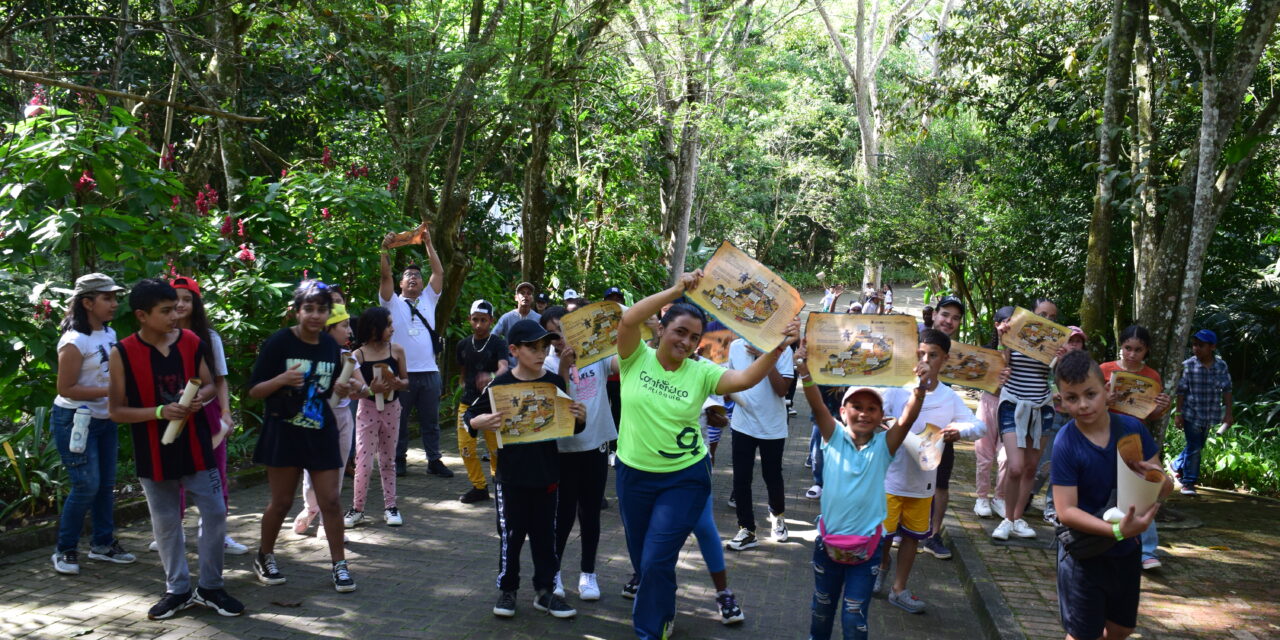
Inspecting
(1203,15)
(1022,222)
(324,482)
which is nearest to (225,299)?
(324,482)

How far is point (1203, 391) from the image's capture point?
30.8ft

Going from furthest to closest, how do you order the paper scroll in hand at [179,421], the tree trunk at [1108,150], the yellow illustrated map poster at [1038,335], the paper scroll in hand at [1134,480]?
the tree trunk at [1108,150], the yellow illustrated map poster at [1038,335], the paper scroll in hand at [179,421], the paper scroll in hand at [1134,480]

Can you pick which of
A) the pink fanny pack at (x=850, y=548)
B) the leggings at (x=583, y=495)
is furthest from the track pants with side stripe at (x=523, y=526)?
the pink fanny pack at (x=850, y=548)

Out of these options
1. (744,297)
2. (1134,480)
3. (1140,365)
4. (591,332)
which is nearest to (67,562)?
(591,332)

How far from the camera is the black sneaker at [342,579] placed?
19.2 ft

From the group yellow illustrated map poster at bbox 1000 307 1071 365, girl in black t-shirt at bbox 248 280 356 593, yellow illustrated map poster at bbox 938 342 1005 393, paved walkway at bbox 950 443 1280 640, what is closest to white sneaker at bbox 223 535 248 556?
girl in black t-shirt at bbox 248 280 356 593

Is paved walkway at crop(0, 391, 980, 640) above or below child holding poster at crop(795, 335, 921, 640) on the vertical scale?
below

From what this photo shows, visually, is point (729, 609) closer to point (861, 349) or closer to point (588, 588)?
point (588, 588)

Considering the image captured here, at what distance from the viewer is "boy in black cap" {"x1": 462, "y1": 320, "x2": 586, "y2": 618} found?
5383mm

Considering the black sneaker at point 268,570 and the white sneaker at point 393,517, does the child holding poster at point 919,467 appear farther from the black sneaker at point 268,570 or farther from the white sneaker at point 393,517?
the white sneaker at point 393,517

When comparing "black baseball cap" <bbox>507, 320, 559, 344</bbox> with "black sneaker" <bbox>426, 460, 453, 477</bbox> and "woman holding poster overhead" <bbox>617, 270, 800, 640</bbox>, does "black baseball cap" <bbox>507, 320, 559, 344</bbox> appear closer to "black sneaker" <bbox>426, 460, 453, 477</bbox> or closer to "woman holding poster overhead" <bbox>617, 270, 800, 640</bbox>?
"woman holding poster overhead" <bbox>617, 270, 800, 640</bbox>

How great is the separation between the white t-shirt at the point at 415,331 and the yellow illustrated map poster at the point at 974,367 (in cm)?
495

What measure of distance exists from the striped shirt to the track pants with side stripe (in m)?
4.33

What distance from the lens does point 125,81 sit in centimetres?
1417
